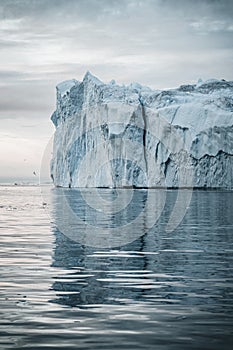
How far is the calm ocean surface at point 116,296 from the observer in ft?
18.1

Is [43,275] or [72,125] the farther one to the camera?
[72,125]

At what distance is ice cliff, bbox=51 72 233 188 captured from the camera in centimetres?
5928

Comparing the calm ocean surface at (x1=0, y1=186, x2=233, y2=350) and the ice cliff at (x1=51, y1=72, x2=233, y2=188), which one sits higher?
the calm ocean surface at (x1=0, y1=186, x2=233, y2=350)

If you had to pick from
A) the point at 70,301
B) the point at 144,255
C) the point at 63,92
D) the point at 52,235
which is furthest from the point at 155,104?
the point at 70,301

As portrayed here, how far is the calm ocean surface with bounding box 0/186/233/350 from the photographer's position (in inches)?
218

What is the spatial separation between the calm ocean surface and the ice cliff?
150 feet

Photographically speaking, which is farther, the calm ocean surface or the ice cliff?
the ice cliff

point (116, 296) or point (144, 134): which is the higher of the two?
point (116, 296)

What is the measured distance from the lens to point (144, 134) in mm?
65312

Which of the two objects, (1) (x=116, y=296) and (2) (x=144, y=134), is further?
(2) (x=144, y=134)

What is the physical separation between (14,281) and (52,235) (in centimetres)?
797

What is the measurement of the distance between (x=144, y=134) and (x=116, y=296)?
5819 centimetres

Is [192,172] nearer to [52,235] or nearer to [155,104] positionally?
[155,104]

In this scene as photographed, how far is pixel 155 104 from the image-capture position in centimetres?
6681
